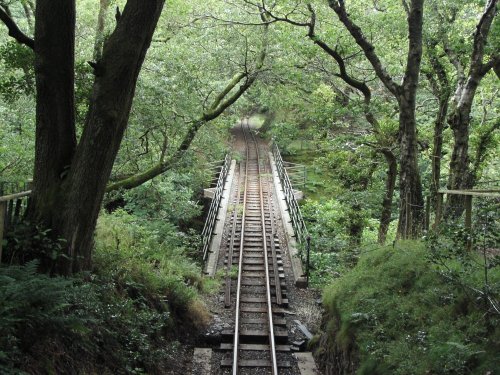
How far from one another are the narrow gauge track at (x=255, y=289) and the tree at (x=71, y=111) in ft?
13.2

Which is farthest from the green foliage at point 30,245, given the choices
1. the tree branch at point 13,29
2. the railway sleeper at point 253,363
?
the railway sleeper at point 253,363

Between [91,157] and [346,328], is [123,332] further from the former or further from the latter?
[346,328]

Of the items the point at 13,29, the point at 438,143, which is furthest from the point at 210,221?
the point at 13,29

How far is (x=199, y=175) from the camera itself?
16281 mm

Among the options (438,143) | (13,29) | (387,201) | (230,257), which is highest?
(13,29)

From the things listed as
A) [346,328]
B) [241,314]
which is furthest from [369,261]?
[241,314]

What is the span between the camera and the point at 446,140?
48.5ft

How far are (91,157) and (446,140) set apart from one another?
39.9ft

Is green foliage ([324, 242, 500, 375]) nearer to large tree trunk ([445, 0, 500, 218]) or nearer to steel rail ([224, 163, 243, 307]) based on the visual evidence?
large tree trunk ([445, 0, 500, 218])

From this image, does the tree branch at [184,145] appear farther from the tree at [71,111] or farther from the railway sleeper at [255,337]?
the tree at [71,111]

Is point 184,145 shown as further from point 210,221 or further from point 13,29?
point 13,29

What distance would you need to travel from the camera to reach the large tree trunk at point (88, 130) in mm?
6031

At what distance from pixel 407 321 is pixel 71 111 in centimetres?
542

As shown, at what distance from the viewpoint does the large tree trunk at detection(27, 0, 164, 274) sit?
6031 mm
